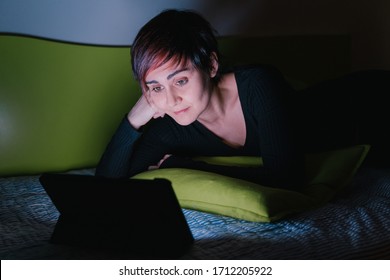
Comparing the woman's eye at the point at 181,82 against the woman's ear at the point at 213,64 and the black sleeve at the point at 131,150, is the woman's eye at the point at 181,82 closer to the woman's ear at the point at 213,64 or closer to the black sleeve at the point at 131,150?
the woman's ear at the point at 213,64

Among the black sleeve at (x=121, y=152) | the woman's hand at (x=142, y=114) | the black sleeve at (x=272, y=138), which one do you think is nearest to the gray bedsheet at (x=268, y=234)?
the black sleeve at (x=272, y=138)

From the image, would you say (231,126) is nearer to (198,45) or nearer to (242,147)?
(242,147)

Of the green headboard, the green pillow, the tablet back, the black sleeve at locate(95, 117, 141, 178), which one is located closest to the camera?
the tablet back

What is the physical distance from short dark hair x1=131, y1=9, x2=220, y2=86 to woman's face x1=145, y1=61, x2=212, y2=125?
0.06ft

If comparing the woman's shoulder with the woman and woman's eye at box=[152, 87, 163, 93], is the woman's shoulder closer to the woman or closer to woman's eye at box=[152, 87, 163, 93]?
the woman

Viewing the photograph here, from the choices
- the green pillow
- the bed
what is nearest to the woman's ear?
the green pillow

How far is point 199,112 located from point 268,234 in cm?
44

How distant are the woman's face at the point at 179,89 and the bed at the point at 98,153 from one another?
0.26 metres

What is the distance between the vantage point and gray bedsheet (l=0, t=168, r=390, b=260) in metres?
0.92

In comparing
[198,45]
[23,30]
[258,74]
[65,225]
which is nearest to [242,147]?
[258,74]

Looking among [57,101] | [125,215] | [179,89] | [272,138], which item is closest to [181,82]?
[179,89]

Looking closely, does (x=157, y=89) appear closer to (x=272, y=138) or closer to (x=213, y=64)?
(x=213, y=64)

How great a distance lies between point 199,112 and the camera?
1.34 m
